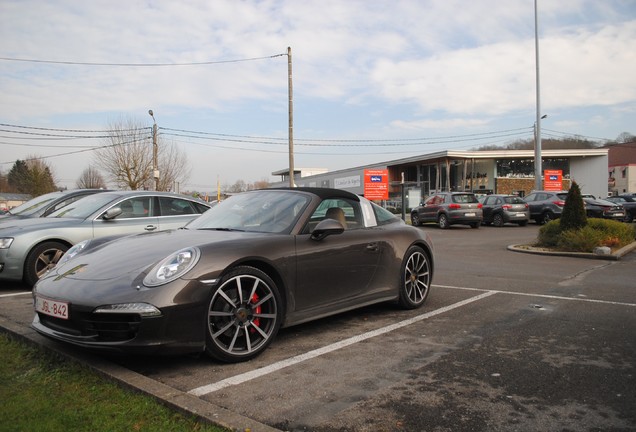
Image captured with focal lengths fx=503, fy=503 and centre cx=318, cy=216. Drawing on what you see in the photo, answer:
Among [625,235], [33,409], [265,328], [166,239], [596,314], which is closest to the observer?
[33,409]

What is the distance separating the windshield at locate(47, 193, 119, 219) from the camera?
769cm

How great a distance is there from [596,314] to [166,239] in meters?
4.43

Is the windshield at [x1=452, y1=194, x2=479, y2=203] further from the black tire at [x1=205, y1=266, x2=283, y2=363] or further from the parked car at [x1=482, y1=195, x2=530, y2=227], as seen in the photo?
the black tire at [x1=205, y1=266, x2=283, y2=363]

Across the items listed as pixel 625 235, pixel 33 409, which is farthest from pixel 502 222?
pixel 33 409

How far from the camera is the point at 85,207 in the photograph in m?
7.87

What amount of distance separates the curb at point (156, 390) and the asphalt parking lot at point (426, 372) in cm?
1

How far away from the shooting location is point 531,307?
566 cm

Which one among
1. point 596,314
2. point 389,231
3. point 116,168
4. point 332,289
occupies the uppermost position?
point 116,168

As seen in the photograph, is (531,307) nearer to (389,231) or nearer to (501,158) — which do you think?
(389,231)

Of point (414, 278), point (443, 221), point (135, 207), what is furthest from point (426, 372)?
point (443, 221)

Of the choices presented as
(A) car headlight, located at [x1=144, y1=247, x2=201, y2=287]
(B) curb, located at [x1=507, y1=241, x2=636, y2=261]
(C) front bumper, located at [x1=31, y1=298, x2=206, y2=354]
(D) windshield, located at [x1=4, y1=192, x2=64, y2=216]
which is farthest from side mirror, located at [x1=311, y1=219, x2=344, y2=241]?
(B) curb, located at [x1=507, y1=241, x2=636, y2=261]

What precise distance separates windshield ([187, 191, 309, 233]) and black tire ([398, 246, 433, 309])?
1527 mm

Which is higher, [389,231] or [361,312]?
[389,231]

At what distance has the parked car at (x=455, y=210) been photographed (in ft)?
70.4
